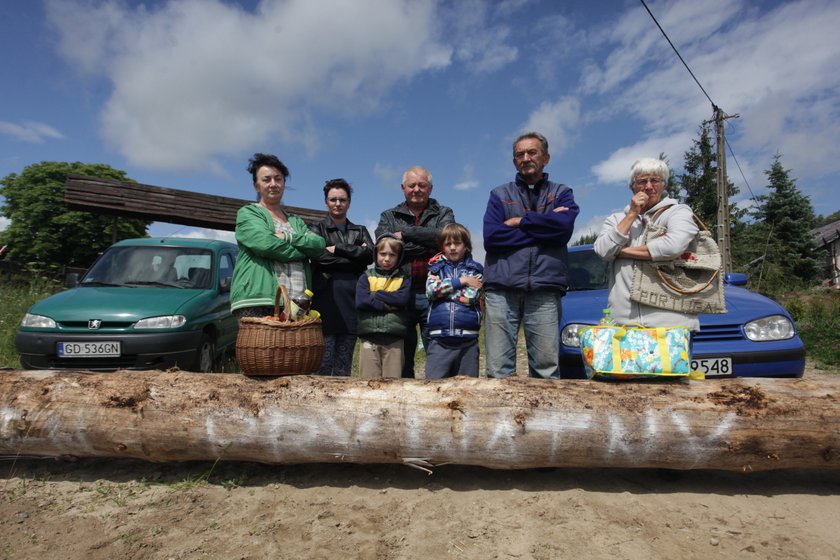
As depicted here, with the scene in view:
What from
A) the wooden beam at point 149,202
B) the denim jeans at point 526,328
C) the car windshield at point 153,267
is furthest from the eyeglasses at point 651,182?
the wooden beam at point 149,202

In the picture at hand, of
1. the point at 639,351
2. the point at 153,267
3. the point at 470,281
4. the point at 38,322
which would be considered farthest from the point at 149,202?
the point at 639,351

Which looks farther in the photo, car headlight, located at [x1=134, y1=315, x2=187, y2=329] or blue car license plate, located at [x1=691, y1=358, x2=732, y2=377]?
car headlight, located at [x1=134, y1=315, x2=187, y2=329]

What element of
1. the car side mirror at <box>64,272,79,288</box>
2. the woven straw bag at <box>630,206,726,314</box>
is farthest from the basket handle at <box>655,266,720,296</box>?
the car side mirror at <box>64,272,79,288</box>

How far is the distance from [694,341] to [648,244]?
3.75ft

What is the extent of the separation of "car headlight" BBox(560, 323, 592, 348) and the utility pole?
33.3ft

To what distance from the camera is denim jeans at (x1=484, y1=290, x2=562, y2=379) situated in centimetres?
326

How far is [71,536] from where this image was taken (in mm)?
2357

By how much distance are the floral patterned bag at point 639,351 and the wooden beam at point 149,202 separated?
759 cm

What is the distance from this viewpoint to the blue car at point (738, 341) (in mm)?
3383

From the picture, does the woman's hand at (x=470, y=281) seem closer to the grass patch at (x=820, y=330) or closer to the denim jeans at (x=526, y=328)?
the denim jeans at (x=526, y=328)

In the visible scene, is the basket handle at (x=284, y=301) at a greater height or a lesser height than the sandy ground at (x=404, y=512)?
greater

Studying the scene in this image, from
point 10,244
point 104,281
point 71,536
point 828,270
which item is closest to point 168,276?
point 104,281

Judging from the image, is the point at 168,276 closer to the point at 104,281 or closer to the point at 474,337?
the point at 104,281

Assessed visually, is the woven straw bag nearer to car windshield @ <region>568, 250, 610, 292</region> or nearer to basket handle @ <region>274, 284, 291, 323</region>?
car windshield @ <region>568, 250, 610, 292</region>
